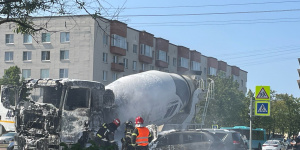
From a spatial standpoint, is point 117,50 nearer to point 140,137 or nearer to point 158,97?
point 158,97

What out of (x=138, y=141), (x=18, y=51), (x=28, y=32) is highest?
(x=18, y=51)

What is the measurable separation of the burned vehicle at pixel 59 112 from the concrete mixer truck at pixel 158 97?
77 cm

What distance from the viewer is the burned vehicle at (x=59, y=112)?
44.9ft

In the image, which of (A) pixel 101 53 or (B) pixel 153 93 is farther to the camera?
(A) pixel 101 53

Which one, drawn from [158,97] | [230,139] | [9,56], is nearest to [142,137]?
[158,97]

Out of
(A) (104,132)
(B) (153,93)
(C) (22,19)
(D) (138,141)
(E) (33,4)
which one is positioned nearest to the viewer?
(E) (33,4)

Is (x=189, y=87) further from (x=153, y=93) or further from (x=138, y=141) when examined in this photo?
(x=138, y=141)

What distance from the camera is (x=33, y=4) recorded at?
9562mm

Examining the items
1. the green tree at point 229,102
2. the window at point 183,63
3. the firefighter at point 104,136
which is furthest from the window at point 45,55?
the firefighter at point 104,136

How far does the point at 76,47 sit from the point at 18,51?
7695mm

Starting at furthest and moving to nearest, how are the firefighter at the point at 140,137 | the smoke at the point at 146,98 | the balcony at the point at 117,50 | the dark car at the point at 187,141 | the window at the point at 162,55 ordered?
1. the window at the point at 162,55
2. the balcony at the point at 117,50
3. the smoke at the point at 146,98
4. the dark car at the point at 187,141
5. the firefighter at the point at 140,137

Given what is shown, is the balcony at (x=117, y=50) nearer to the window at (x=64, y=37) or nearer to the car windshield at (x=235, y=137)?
the window at (x=64, y=37)

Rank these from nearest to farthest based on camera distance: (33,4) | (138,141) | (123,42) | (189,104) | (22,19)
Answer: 1. (33,4)
2. (22,19)
3. (138,141)
4. (189,104)
5. (123,42)

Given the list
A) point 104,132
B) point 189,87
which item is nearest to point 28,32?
point 104,132
